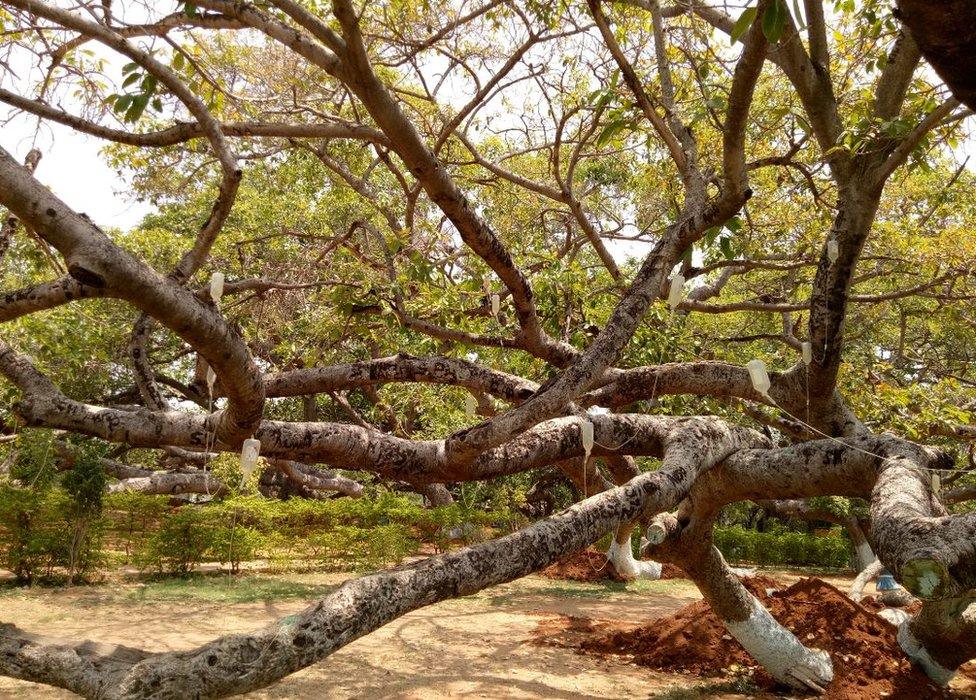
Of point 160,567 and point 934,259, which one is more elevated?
point 934,259

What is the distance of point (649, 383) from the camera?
5434 millimetres

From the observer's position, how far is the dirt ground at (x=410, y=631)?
5.84m

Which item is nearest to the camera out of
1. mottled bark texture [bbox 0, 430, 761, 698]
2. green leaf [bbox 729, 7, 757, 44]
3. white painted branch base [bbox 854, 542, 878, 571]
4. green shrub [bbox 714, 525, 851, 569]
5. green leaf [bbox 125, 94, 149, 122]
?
green leaf [bbox 729, 7, 757, 44]

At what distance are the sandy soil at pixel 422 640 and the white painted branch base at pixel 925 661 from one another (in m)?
1.59

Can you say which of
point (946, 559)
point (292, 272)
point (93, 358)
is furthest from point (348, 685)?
point (93, 358)

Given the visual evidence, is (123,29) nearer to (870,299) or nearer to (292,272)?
(292,272)

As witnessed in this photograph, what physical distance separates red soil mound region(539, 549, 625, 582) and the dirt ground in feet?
1.16

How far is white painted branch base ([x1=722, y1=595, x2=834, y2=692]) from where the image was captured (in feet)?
18.4

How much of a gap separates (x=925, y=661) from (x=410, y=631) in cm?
508

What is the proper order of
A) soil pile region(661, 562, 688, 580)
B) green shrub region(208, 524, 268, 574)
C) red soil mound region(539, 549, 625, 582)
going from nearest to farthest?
green shrub region(208, 524, 268, 574), red soil mound region(539, 549, 625, 582), soil pile region(661, 562, 688, 580)

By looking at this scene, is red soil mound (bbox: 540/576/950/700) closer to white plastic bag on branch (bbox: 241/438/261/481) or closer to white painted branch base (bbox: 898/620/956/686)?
white painted branch base (bbox: 898/620/956/686)

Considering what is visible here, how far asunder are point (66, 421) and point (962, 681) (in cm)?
732

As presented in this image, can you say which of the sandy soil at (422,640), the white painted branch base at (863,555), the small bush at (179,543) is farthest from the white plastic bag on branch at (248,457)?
the white painted branch base at (863,555)

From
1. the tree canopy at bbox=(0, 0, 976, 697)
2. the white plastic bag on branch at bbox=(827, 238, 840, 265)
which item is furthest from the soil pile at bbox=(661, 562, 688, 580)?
the white plastic bag on branch at bbox=(827, 238, 840, 265)
